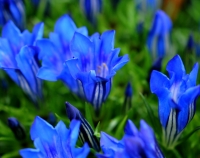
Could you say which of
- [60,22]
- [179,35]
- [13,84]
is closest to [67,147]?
[60,22]

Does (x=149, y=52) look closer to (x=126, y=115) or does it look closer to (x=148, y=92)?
(x=148, y=92)

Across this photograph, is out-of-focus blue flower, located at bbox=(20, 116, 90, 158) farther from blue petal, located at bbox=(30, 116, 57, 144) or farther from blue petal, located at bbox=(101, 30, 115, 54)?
blue petal, located at bbox=(101, 30, 115, 54)

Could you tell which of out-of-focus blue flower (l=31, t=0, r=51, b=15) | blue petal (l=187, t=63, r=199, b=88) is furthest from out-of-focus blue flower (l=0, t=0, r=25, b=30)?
blue petal (l=187, t=63, r=199, b=88)

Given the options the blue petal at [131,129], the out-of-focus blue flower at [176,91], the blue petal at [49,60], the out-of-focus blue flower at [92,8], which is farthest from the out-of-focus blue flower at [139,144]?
the out-of-focus blue flower at [92,8]

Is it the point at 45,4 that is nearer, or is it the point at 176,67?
the point at 176,67

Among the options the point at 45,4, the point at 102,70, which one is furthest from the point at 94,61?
the point at 45,4

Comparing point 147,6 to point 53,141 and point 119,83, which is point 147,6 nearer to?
point 119,83

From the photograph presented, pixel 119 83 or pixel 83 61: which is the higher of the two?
pixel 83 61
